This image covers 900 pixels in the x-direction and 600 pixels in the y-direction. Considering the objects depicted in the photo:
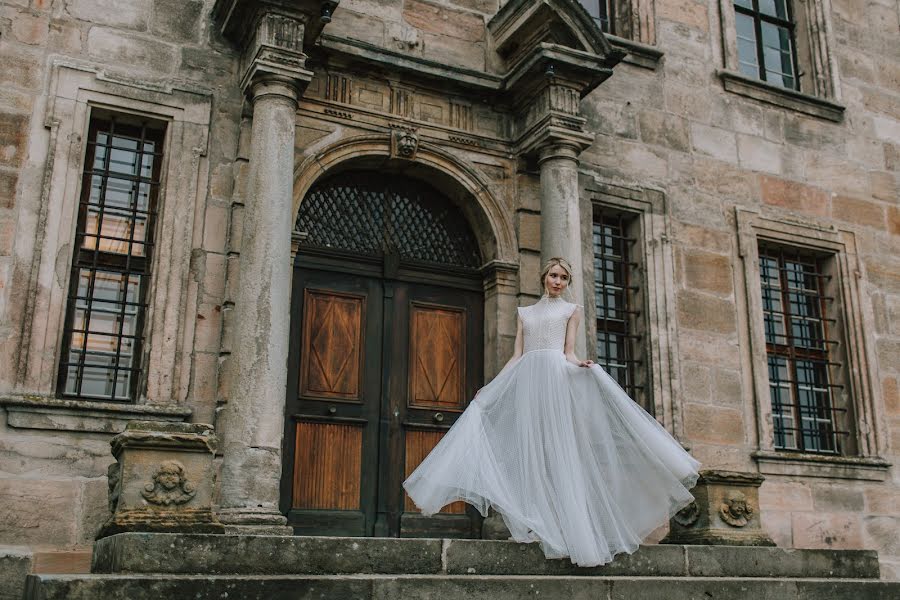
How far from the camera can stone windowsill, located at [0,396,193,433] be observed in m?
6.81

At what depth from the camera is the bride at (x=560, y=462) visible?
552 centimetres

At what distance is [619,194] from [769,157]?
2.13 meters

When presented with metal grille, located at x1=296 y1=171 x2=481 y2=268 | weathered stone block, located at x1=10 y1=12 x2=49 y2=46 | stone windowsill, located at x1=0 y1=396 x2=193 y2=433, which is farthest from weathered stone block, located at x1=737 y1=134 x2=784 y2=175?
weathered stone block, located at x1=10 y1=12 x2=49 y2=46

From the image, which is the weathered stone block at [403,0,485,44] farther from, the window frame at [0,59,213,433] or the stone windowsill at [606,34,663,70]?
the window frame at [0,59,213,433]

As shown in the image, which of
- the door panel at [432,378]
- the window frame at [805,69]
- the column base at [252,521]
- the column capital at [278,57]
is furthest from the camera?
the window frame at [805,69]

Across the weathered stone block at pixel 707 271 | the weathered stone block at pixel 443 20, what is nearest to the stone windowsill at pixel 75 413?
the weathered stone block at pixel 443 20

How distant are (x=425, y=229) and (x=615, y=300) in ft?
6.87

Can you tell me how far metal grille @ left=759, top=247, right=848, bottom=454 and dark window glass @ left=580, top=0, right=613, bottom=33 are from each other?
9.79 ft

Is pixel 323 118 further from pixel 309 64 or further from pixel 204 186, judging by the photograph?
pixel 204 186

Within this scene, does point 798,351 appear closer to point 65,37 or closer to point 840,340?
point 840,340

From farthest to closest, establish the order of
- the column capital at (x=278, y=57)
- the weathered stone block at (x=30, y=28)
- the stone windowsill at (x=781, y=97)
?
1. the stone windowsill at (x=781, y=97)
2. the column capital at (x=278, y=57)
3. the weathered stone block at (x=30, y=28)

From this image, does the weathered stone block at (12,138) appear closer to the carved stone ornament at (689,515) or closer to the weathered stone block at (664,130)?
the carved stone ornament at (689,515)

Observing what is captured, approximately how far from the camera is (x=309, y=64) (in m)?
8.41

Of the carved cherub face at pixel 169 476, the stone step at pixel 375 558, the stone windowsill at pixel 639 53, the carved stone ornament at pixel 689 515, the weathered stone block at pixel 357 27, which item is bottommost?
the stone step at pixel 375 558
